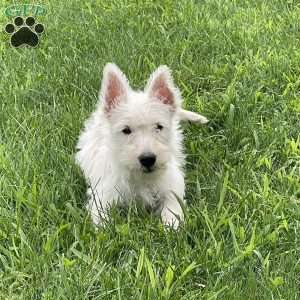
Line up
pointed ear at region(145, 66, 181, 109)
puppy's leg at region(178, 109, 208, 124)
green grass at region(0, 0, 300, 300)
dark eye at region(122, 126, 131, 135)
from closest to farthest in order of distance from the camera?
green grass at region(0, 0, 300, 300) < dark eye at region(122, 126, 131, 135) < pointed ear at region(145, 66, 181, 109) < puppy's leg at region(178, 109, 208, 124)

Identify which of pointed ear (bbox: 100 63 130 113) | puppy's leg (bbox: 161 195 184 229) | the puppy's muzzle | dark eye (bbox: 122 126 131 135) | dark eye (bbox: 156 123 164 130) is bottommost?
puppy's leg (bbox: 161 195 184 229)

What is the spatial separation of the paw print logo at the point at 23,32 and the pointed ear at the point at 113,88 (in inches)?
89.8

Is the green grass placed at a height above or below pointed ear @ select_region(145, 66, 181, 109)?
below

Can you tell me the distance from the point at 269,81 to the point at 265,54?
0.53m

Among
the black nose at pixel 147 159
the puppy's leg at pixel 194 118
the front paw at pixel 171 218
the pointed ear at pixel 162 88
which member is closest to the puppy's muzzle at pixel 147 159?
the black nose at pixel 147 159

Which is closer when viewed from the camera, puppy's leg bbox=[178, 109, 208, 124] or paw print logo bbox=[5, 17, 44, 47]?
puppy's leg bbox=[178, 109, 208, 124]

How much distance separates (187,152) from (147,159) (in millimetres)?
1012

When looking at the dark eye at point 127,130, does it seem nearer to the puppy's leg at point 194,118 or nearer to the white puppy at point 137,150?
the white puppy at point 137,150

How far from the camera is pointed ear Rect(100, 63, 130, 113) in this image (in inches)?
168

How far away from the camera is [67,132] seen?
5105 millimetres

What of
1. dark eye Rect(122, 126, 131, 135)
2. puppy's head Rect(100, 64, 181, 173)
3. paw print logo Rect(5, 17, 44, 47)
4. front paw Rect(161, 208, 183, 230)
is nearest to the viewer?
front paw Rect(161, 208, 183, 230)

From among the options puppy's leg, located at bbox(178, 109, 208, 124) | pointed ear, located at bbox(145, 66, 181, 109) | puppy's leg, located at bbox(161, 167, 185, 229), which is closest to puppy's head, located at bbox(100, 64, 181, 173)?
pointed ear, located at bbox(145, 66, 181, 109)

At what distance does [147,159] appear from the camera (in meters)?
3.96

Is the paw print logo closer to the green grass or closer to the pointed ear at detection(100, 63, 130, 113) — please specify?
the green grass
